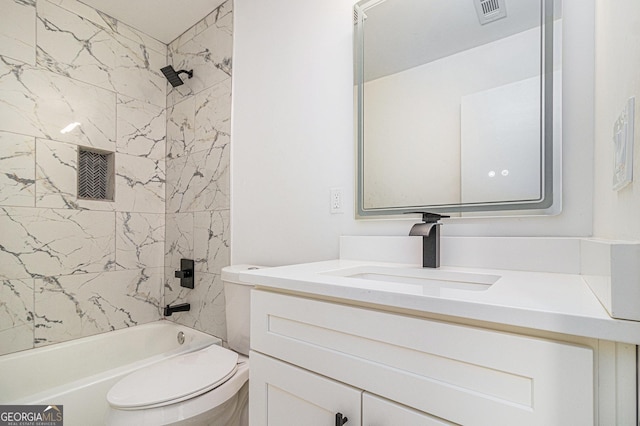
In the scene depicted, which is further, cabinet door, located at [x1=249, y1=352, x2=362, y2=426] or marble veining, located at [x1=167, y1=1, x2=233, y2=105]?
marble veining, located at [x1=167, y1=1, x2=233, y2=105]

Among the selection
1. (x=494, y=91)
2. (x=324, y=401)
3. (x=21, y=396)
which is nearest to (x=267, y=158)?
(x=494, y=91)

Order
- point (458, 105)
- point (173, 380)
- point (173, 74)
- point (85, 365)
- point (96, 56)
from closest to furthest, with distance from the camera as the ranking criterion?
point (458, 105) < point (173, 380) < point (85, 365) < point (96, 56) < point (173, 74)

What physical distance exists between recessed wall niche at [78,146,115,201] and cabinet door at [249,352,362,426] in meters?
1.71

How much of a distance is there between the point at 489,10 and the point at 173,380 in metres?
1.69

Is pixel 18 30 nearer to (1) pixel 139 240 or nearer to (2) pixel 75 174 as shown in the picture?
(2) pixel 75 174

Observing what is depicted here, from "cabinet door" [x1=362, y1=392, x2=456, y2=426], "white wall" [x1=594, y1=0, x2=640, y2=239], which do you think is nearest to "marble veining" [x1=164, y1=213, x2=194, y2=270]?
"cabinet door" [x1=362, y1=392, x2=456, y2=426]

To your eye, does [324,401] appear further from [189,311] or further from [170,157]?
[170,157]

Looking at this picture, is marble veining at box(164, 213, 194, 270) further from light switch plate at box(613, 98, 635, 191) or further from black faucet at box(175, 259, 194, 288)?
light switch plate at box(613, 98, 635, 191)

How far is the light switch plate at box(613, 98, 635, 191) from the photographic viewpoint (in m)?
0.49

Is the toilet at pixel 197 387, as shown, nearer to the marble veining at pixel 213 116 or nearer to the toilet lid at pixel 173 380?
the toilet lid at pixel 173 380

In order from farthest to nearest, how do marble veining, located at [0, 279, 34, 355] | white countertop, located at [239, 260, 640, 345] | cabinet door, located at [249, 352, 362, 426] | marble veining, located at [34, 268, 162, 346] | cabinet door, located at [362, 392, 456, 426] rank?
marble veining, located at [34, 268, 162, 346], marble veining, located at [0, 279, 34, 355], cabinet door, located at [249, 352, 362, 426], cabinet door, located at [362, 392, 456, 426], white countertop, located at [239, 260, 640, 345]

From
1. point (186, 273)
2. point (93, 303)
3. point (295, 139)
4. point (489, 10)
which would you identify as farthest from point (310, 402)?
point (93, 303)

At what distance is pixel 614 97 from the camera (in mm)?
621

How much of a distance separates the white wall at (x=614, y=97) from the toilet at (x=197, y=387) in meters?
1.27
